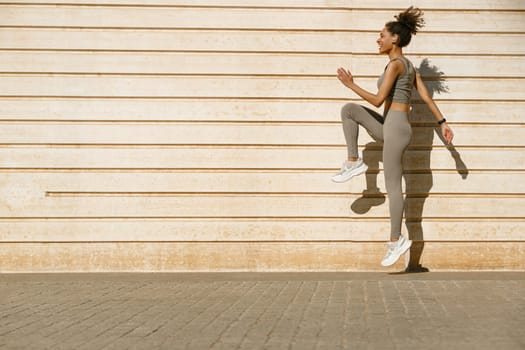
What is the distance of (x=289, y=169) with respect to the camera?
993 centimetres

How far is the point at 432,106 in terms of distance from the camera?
9.57 meters

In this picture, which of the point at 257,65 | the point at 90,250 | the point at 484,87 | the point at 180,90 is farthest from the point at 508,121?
the point at 90,250

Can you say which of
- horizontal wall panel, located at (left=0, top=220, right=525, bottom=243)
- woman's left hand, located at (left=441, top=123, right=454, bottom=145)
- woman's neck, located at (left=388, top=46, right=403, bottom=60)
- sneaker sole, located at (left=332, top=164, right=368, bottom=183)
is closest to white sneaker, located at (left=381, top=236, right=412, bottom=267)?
horizontal wall panel, located at (left=0, top=220, right=525, bottom=243)

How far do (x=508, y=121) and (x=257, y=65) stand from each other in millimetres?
2525

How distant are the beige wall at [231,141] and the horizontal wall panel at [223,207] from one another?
0.01m

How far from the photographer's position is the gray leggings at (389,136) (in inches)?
370

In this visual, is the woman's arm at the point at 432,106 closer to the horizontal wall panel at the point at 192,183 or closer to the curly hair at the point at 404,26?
the curly hair at the point at 404,26

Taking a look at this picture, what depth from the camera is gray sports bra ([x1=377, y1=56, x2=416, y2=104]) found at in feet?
31.1

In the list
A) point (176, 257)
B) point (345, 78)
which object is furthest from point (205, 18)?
point (176, 257)

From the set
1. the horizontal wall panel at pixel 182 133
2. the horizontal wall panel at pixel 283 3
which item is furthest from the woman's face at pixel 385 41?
the horizontal wall panel at pixel 182 133
